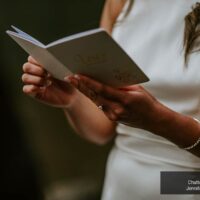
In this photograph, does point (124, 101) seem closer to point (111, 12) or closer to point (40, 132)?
point (111, 12)

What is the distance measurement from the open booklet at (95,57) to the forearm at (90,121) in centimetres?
25

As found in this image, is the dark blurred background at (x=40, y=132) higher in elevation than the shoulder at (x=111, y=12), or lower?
lower

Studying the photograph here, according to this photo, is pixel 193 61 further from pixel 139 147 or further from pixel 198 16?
pixel 139 147

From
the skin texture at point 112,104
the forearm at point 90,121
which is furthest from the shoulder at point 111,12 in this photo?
the forearm at point 90,121

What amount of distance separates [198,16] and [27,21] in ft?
1.87

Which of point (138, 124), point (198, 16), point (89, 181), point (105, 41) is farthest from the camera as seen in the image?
point (89, 181)

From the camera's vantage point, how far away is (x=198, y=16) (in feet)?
2.41

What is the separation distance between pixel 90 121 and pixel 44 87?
167 millimetres

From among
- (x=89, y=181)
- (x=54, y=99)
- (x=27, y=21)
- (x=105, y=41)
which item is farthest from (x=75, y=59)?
(x=89, y=181)

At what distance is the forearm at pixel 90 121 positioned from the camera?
2.81 ft

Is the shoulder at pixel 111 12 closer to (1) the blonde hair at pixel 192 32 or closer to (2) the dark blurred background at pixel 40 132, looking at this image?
(1) the blonde hair at pixel 192 32

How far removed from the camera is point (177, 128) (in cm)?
64
